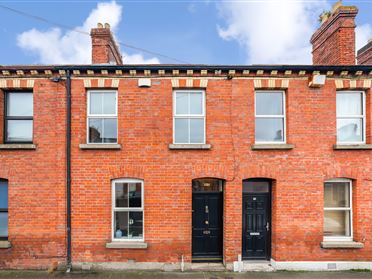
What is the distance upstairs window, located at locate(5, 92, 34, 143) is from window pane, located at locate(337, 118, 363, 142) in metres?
9.86

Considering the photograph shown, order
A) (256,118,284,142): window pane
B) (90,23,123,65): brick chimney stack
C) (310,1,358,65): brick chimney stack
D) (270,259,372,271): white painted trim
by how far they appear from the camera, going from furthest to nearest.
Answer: (90,23,123,65): brick chimney stack → (310,1,358,65): brick chimney stack → (256,118,284,142): window pane → (270,259,372,271): white painted trim

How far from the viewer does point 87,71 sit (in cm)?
775

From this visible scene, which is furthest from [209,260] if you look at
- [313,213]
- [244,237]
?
[313,213]

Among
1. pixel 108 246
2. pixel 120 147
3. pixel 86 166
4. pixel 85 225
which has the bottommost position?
pixel 108 246

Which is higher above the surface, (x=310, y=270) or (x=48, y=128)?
(x=48, y=128)

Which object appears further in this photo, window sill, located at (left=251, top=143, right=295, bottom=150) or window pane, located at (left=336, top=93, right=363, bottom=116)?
window pane, located at (left=336, top=93, right=363, bottom=116)

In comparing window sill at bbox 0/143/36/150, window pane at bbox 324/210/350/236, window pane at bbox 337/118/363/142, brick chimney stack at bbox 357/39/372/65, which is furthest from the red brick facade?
brick chimney stack at bbox 357/39/372/65

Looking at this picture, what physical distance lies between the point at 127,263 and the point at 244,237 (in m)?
3.72

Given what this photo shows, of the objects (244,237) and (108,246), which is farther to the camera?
(244,237)

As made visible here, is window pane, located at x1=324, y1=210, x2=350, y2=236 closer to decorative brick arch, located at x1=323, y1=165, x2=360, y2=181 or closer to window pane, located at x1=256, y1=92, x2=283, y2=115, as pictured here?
decorative brick arch, located at x1=323, y1=165, x2=360, y2=181

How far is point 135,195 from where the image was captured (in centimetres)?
788

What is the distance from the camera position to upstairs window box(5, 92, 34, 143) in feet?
26.2

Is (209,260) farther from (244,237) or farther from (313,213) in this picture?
(313,213)

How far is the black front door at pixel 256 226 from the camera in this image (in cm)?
802
